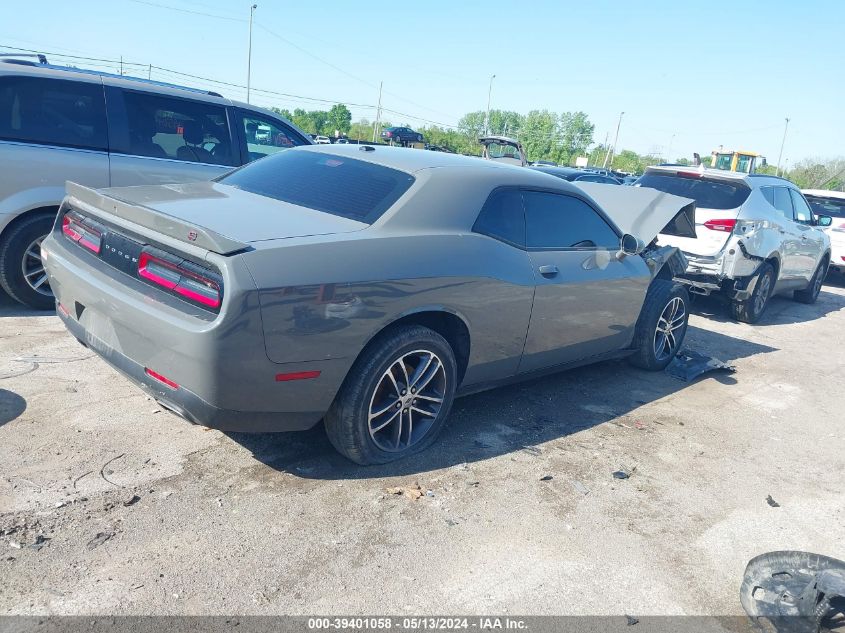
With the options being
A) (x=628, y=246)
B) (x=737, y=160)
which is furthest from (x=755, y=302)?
(x=737, y=160)

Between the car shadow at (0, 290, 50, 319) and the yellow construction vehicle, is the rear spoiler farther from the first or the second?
the yellow construction vehicle

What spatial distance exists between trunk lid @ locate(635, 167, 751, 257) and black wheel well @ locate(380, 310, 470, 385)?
4.55 m

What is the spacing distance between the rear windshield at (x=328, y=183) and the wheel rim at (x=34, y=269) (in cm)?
204

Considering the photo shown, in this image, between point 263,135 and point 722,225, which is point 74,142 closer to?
point 263,135

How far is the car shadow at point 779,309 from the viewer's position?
9.16 metres

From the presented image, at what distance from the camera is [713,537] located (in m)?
3.50

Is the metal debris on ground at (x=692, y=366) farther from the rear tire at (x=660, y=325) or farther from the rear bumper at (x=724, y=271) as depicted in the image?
the rear bumper at (x=724, y=271)

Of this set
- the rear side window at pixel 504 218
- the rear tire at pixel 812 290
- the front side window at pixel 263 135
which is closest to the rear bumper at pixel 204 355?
the rear side window at pixel 504 218

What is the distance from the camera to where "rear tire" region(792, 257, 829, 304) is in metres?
10.9

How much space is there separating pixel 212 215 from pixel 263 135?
384 centimetres

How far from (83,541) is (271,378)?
990 mm

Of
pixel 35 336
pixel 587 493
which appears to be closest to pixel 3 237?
pixel 35 336

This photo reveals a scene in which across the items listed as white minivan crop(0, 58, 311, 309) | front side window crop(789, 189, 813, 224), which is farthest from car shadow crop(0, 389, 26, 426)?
front side window crop(789, 189, 813, 224)

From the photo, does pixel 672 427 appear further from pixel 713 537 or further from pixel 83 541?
pixel 83 541
